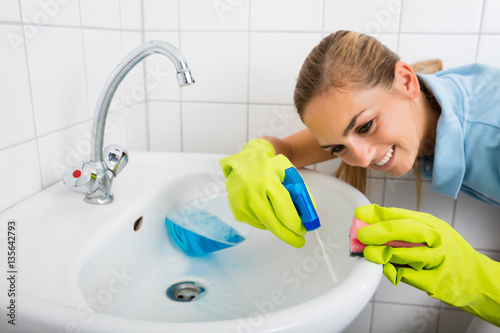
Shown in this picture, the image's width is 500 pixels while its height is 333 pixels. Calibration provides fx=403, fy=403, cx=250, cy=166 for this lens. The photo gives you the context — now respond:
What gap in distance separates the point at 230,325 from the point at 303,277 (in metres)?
0.33

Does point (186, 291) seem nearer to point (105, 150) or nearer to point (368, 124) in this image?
point (105, 150)

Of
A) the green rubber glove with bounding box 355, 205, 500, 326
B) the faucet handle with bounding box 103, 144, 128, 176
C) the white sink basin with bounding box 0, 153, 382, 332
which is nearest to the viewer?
the white sink basin with bounding box 0, 153, 382, 332

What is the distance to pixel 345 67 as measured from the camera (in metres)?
0.70

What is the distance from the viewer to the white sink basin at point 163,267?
376 mm

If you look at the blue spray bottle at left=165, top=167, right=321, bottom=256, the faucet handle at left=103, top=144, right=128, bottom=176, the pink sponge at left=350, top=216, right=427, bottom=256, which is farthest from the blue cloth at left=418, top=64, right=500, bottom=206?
the faucet handle at left=103, top=144, right=128, bottom=176

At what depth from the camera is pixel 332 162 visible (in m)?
1.03

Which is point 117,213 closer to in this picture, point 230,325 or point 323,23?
point 230,325

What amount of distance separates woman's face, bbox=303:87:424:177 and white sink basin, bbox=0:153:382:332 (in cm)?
9

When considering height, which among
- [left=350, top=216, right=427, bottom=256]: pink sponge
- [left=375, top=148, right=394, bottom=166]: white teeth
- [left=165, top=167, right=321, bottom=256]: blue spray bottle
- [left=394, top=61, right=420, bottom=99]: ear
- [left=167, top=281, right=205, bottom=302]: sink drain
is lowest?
[left=167, top=281, right=205, bottom=302]: sink drain

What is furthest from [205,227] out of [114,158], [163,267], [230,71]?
[230,71]

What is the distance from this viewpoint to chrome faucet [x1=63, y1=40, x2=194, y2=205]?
58 centimetres

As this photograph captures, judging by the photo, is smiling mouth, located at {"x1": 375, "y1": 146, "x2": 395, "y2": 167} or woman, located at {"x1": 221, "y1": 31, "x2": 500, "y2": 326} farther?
smiling mouth, located at {"x1": 375, "y1": 146, "x2": 395, "y2": 167}

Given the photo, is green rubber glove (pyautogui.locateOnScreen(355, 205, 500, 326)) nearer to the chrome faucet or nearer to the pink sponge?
the pink sponge

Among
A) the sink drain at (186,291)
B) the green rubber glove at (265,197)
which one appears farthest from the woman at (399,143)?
the sink drain at (186,291)
